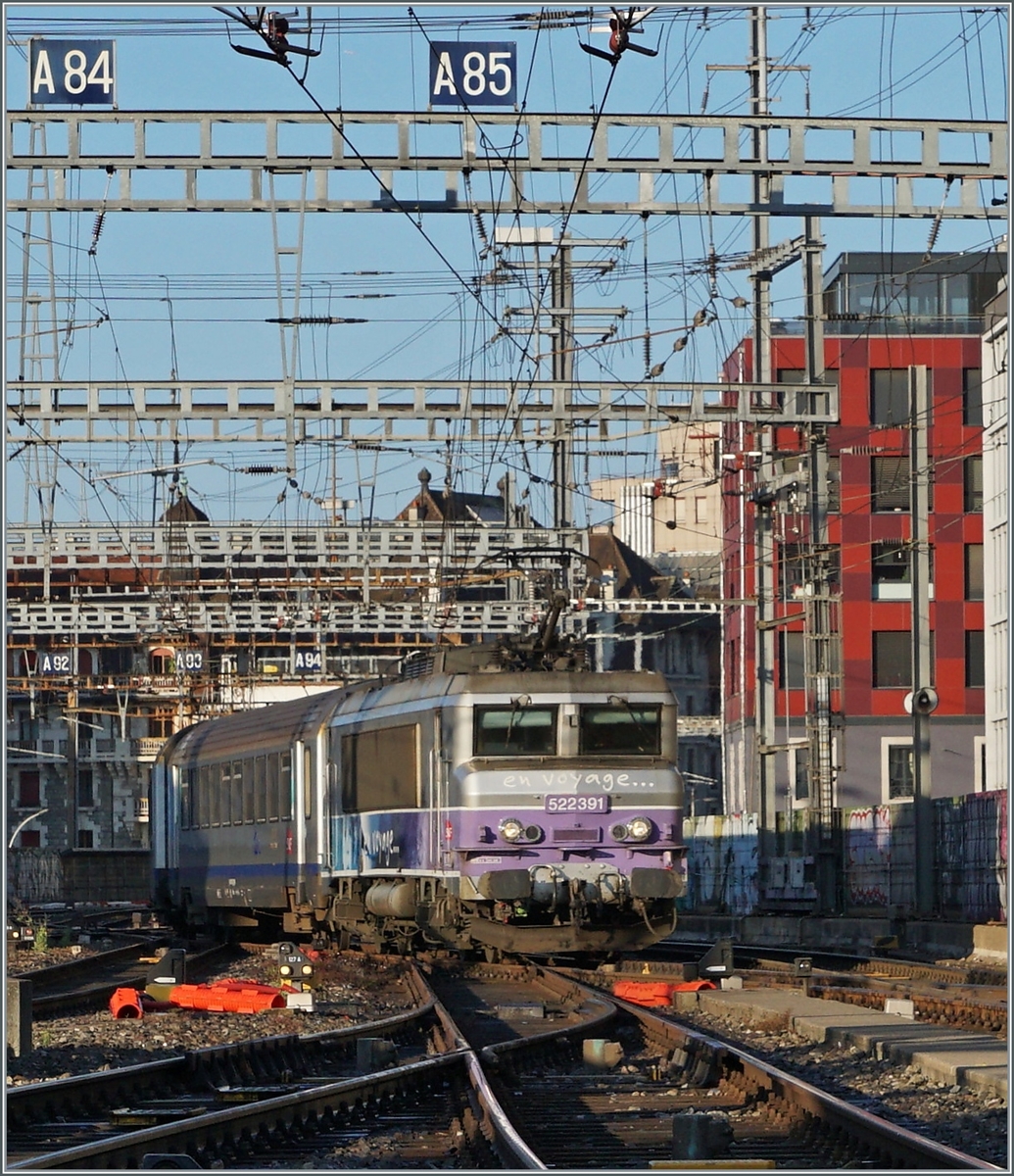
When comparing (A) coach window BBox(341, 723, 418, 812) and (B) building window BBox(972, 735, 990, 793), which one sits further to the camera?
(B) building window BBox(972, 735, 990, 793)

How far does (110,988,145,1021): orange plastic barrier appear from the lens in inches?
671

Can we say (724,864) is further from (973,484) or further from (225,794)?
(973,484)

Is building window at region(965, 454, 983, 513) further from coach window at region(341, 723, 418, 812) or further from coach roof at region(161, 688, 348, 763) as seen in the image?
coach window at region(341, 723, 418, 812)

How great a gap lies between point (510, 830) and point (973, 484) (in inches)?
2016

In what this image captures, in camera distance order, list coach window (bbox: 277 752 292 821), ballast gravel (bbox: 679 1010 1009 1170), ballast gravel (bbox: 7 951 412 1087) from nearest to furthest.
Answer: ballast gravel (bbox: 679 1010 1009 1170) → ballast gravel (bbox: 7 951 412 1087) → coach window (bbox: 277 752 292 821)

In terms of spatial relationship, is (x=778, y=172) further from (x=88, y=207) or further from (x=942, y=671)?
(x=942, y=671)

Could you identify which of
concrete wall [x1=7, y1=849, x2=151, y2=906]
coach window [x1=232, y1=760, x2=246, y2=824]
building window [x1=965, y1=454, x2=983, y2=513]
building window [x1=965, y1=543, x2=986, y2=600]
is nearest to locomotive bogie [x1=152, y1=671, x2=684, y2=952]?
coach window [x1=232, y1=760, x2=246, y2=824]

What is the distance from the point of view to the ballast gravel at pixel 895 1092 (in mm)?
9742

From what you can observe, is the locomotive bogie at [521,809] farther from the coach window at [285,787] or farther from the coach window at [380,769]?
the coach window at [285,787]

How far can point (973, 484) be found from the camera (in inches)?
2689

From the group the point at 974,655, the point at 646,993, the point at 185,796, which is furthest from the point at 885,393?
the point at 646,993

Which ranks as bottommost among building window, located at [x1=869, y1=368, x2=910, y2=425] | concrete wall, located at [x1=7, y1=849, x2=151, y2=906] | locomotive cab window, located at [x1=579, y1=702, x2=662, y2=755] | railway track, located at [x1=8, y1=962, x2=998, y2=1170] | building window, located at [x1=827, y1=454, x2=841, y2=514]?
concrete wall, located at [x1=7, y1=849, x2=151, y2=906]

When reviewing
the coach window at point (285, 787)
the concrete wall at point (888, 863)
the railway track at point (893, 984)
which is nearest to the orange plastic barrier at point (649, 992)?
the railway track at point (893, 984)

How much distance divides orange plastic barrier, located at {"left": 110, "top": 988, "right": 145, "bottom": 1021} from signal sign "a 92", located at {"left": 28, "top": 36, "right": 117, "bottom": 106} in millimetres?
8704
